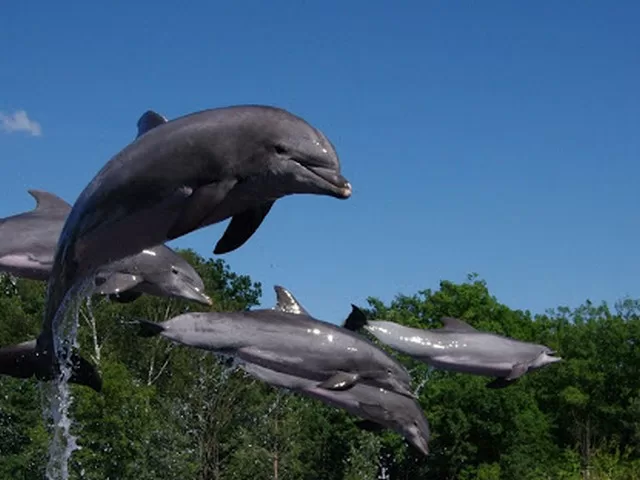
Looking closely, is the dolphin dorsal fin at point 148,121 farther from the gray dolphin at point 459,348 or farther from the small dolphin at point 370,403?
the gray dolphin at point 459,348

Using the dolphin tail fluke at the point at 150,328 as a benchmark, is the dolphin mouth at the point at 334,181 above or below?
above

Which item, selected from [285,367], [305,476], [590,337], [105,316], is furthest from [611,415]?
[285,367]

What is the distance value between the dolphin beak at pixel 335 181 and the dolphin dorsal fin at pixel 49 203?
3599 millimetres

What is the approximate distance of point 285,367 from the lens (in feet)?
39.3

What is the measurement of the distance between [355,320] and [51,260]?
19.1ft

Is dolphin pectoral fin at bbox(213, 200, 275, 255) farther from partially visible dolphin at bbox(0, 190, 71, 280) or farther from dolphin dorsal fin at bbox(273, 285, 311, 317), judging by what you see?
dolphin dorsal fin at bbox(273, 285, 311, 317)

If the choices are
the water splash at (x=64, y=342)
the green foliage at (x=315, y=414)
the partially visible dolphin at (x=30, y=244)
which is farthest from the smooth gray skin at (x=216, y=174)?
the green foliage at (x=315, y=414)

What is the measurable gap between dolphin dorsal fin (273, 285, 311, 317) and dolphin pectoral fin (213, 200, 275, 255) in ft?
18.9

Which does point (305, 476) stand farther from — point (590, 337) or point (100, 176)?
point (100, 176)

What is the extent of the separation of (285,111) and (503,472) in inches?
1407

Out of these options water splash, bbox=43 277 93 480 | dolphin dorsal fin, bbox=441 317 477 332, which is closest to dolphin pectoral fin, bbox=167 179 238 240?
water splash, bbox=43 277 93 480

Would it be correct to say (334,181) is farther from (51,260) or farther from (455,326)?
(455,326)

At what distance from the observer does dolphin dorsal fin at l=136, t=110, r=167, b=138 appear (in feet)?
24.2

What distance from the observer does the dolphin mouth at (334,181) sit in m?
A: 6.48
